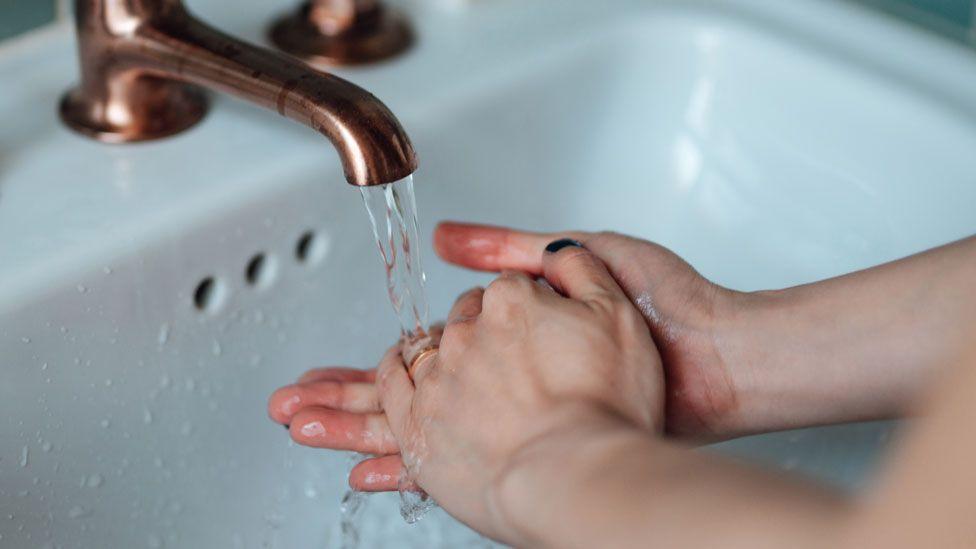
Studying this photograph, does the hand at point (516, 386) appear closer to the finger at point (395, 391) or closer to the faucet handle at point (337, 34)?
the finger at point (395, 391)

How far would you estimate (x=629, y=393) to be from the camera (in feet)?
1.61

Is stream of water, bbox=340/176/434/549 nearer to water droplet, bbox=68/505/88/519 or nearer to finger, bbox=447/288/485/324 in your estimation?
finger, bbox=447/288/485/324

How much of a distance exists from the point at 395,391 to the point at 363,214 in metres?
0.15

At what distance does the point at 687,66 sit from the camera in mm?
829

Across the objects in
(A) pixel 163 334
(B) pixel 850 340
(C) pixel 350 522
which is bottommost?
(C) pixel 350 522

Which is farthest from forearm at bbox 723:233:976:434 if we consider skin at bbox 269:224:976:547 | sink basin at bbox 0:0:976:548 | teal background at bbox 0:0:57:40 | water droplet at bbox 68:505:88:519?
teal background at bbox 0:0:57:40

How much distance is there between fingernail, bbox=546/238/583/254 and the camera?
2.04 feet

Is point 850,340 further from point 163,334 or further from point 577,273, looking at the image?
point 163,334

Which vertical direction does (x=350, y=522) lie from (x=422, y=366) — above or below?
below

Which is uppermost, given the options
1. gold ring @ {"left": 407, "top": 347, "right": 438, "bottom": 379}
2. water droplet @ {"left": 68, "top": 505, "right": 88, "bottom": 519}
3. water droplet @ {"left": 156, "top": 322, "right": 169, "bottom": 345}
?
gold ring @ {"left": 407, "top": 347, "right": 438, "bottom": 379}

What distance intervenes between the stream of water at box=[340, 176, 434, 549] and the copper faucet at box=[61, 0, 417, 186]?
5cm

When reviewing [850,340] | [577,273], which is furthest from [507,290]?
[850,340]

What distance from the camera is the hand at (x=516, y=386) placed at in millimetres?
469

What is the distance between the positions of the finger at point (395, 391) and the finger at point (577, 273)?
9 centimetres
